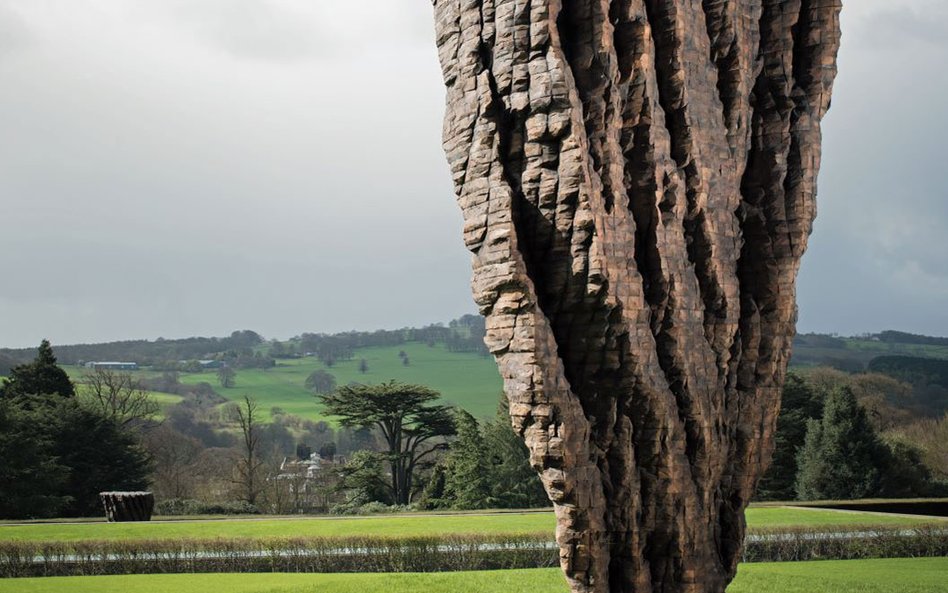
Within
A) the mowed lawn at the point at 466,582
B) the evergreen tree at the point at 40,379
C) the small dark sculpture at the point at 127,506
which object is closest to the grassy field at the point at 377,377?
the evergreen tree at the point at 40,379

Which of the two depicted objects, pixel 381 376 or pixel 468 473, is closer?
pixel 468 473

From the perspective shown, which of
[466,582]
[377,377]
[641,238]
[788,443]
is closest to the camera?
[641,238]

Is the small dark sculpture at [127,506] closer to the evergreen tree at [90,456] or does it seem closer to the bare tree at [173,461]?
the evergreen tree at [90,456]

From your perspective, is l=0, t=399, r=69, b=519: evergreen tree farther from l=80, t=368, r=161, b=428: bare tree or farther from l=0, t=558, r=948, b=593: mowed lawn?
l=0, t=558, r=948, b=593: mowed lawn

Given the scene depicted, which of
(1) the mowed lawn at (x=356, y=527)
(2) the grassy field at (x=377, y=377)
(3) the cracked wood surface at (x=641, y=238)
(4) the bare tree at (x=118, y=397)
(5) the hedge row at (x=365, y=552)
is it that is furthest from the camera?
(2) the grassy field at (x=377, y=377)

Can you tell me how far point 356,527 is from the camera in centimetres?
1717

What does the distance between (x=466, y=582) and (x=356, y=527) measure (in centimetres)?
532

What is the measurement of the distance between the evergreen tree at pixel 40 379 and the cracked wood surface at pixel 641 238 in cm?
2441

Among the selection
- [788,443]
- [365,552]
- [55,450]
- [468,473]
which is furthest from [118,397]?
[788,443]

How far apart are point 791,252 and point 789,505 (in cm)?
1590

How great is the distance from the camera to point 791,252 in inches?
292

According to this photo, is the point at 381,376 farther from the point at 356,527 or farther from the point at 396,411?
the point at 356,527

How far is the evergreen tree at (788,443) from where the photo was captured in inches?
1054

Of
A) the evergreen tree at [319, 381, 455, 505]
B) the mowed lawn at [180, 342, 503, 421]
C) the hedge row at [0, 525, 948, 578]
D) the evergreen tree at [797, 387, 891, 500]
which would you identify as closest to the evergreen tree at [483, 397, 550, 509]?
the evergreen tree at [319, 381, 455, 505]
